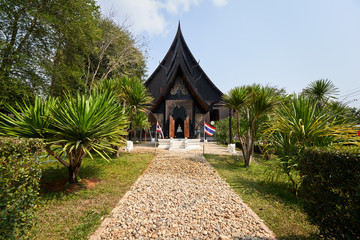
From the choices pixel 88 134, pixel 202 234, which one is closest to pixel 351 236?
pixel 202 234

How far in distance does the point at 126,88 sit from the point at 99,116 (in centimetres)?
518

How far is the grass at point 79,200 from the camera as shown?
2.76 meters

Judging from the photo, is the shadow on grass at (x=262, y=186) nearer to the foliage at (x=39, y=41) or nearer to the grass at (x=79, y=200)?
the grass at (x=79, y=200)

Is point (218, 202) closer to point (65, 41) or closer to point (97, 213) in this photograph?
point (97, 213)

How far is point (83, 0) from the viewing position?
1376 centimetres

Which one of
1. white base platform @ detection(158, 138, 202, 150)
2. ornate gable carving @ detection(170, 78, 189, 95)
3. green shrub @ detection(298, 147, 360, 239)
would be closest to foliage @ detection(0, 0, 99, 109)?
ornate gable carving @ detection(170, 78, 189, 95)

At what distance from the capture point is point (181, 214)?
3412 millimetres

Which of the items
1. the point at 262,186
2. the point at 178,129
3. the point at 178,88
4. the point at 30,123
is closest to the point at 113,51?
the point at 178,88

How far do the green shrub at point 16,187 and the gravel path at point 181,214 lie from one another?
3.55ft

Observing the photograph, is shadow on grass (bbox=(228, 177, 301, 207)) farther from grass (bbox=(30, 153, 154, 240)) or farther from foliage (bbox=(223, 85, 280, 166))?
grass (bbox=(30, 153, 154, 240))

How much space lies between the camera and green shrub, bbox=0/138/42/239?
1.91 m

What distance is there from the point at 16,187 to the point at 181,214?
2.92 m

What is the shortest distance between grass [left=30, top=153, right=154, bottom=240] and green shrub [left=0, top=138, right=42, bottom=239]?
1.39 feet

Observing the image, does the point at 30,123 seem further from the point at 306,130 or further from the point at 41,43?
the point at 41,43
